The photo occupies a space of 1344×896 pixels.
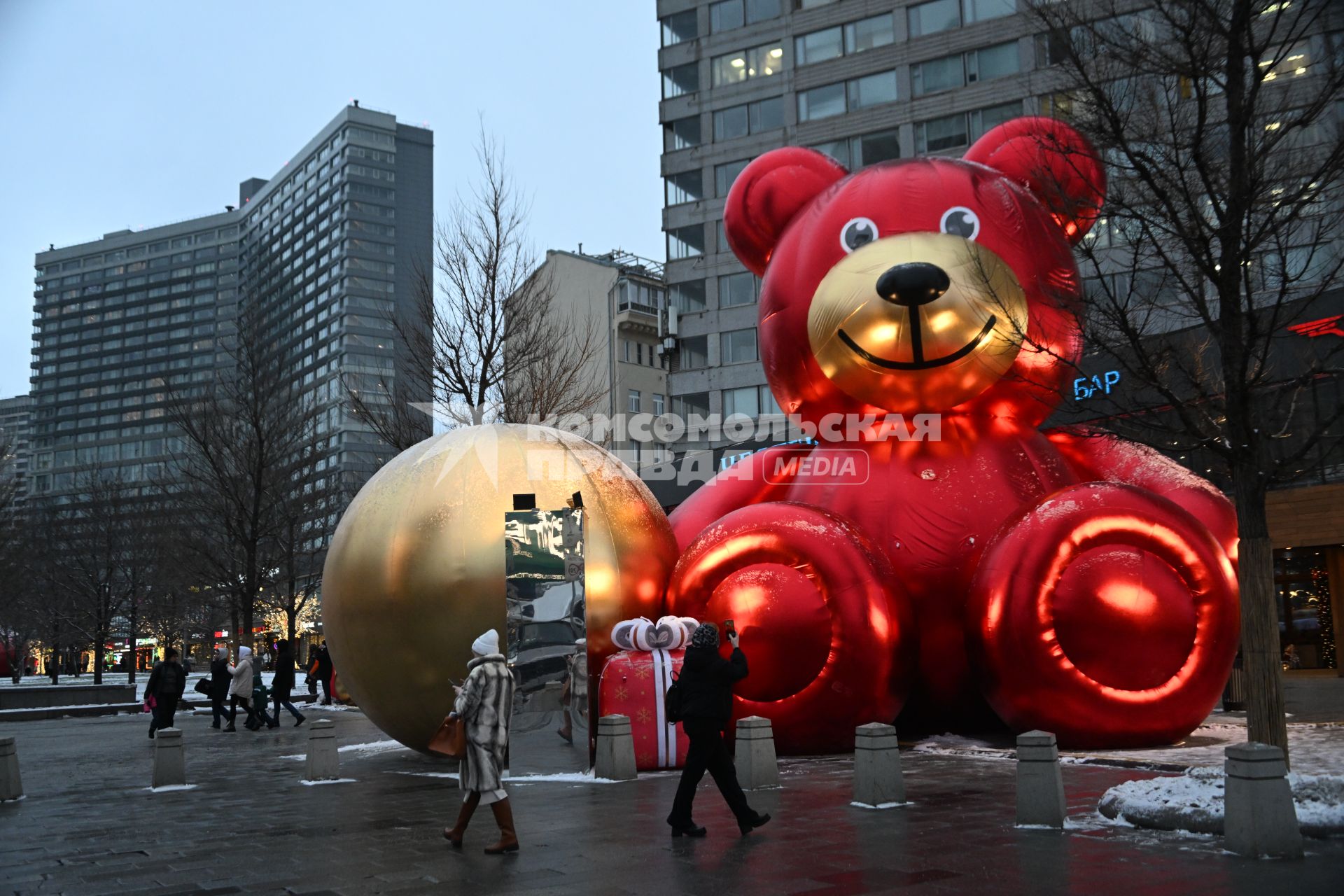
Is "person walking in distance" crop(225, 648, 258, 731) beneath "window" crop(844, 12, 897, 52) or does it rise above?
beneath

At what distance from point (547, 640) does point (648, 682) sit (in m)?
1.04

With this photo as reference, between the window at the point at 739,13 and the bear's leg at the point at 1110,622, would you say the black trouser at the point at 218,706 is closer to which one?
the bear's leg at the point at 1110,622

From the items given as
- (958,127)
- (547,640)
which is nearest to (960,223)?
(547,640)

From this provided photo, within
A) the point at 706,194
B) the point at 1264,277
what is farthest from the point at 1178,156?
the point at 706,194

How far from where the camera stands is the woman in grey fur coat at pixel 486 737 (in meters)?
7.61

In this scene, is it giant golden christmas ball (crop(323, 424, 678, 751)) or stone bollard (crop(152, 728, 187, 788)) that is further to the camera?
stone bollard (crop(152, 728, 187, 788))

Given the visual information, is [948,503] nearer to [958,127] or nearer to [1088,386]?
[1088,386]

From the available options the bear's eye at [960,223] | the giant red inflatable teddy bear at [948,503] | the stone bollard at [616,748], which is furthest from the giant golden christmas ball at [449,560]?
the bear's eye at [960,223]

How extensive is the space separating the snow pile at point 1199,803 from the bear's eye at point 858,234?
248 inches

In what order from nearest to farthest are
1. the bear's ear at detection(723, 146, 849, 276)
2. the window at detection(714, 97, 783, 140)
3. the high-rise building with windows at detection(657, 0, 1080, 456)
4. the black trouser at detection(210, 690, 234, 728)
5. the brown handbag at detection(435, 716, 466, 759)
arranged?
the brown handbag at detection(435, 716, 466, 759), the bear's ear at detection(723, 146, 849, 276), the black trouser at detection(210, 690, 234, 728), the high-rise building with windows at detection(657, 0, 1080, 456), the window at detection(714, 97, 783, 140)

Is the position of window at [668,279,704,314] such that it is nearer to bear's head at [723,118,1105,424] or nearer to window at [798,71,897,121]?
window at [798,71,897,121]

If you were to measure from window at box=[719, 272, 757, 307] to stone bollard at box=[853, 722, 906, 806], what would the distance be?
3616 centimetres

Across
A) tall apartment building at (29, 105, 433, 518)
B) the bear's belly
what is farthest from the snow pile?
tall apartment building at (29, 105, 433, 518)

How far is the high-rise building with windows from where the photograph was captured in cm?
3981
